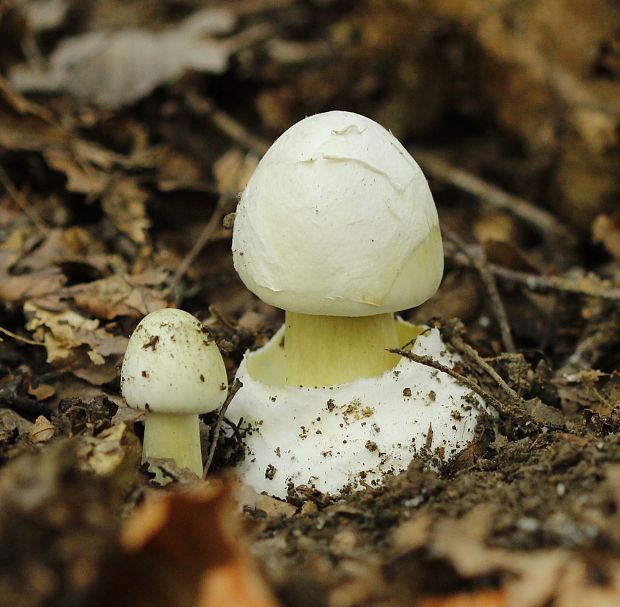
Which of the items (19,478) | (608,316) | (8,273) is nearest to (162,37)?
(8,273)

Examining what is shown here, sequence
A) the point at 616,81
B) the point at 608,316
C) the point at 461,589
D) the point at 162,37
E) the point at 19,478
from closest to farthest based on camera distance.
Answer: the point at 19,478 → the point at 461,589 → the point at 608,316 → the point at 616,81 → the point at 162,37

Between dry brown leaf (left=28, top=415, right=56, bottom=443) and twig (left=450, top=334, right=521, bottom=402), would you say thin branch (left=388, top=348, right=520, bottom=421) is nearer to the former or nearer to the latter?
twig (left=450, top=334, right=521, bottom=402)

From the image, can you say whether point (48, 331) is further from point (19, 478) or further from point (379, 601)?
point (379, 601)

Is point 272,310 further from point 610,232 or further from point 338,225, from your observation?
point 610,232

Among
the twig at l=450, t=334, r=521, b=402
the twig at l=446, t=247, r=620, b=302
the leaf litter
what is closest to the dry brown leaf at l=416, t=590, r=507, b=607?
the leaf litter

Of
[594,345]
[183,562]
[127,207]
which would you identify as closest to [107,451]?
[183,562]

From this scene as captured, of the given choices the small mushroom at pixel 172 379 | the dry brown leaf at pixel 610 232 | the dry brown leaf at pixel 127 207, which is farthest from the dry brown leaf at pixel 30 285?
the dry brown leaf at pixel 610 232

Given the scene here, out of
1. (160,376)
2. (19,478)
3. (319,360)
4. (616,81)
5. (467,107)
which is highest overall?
(19,478)
